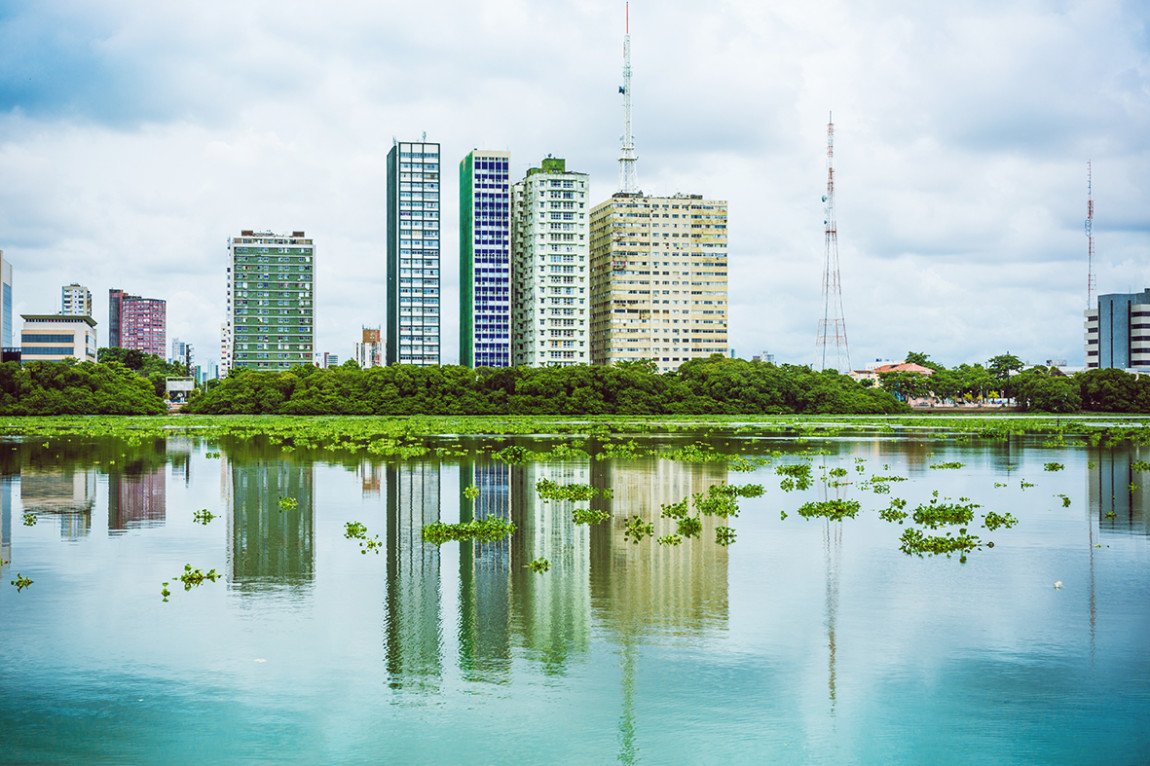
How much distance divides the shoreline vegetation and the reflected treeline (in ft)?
222

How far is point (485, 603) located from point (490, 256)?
590 feet

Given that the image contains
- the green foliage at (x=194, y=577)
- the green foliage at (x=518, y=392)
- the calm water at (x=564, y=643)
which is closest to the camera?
the calm water at (x=564, y=643)

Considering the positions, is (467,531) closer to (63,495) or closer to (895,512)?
(895,512)

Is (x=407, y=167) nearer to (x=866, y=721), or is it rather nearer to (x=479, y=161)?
(x=479, y=161)

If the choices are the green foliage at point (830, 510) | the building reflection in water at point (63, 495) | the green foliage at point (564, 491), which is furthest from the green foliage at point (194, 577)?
→ the green foliage at point (830, 510)

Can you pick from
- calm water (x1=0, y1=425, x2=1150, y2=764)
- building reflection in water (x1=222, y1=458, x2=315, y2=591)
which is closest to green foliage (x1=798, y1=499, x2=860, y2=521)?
calm water (x1=0, y1=425, x2=1150, y2=764)

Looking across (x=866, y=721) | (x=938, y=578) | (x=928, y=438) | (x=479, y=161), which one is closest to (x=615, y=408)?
(x=928, y=438)

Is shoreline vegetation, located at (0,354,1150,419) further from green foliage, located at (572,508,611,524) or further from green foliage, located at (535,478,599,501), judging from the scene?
green foliage, located at (572,508,611,524)

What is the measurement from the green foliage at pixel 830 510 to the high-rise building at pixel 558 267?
519 ft

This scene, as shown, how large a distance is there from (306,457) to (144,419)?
207ft

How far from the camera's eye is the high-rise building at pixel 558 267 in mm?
188125

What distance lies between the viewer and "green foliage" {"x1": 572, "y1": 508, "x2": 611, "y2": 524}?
2631 cm

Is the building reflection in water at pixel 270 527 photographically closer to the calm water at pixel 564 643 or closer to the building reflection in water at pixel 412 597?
the calm water at pixel 564 643

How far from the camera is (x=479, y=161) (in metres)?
193
